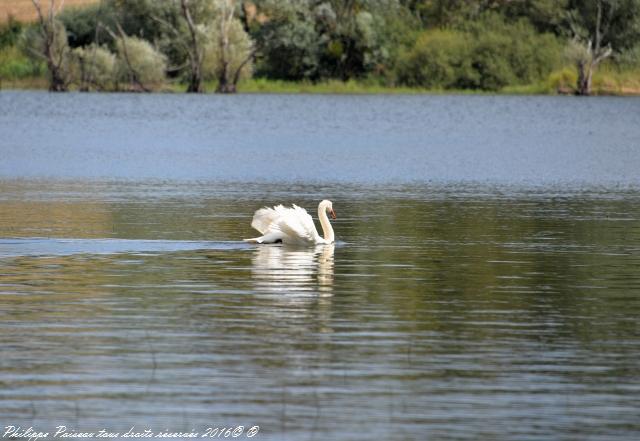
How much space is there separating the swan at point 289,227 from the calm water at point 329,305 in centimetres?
Answer: 23

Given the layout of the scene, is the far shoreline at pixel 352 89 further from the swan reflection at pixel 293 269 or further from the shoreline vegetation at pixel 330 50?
the swan reflection at pixel 293 269

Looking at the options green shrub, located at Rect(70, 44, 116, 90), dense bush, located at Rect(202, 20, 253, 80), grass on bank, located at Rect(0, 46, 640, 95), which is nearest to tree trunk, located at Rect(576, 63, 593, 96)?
grass on bank, located at Rect(0, 46, 640, 95)

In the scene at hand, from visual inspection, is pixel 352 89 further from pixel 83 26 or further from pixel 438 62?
pixel 83 26

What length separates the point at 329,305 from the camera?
15.2 metres

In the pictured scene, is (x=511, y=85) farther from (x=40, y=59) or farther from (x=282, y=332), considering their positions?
(x=282, y=332)

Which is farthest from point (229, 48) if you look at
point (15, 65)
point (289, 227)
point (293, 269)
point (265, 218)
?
point (293, 269)

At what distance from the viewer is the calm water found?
1063cm

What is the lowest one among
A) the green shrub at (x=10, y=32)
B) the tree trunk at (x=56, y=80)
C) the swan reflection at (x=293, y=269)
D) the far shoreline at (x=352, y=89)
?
the far shoreline at (x=352, y=89)

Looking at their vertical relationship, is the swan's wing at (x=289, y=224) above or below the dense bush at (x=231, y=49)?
above

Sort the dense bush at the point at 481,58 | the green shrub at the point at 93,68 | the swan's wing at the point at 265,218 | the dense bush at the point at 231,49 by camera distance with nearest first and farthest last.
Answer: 1. the swan's wing at the point at 265,218
2. the dense bush at the point at 231,49
3. the green shrub at the point at 93,68
4. the dense bush at the point at 481,58

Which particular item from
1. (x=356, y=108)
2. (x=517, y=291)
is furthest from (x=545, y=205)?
(x=356, y=108)

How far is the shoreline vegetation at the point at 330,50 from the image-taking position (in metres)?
97.8

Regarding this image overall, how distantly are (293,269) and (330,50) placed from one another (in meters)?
84.6

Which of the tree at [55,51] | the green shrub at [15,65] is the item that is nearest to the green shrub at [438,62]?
the tree at [55,51]
